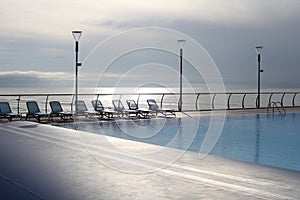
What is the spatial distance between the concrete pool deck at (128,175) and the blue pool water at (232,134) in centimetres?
192

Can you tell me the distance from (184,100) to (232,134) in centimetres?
755

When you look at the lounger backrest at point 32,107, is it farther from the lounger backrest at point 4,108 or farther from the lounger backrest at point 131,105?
the lounger backrest at point 131,105

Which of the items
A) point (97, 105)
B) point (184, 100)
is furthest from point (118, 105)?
point (184, 100)

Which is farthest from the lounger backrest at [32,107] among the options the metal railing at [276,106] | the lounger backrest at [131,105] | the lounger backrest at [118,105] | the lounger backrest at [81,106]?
the metal railing at [276,106]

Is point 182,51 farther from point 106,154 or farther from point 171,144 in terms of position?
point 106,154

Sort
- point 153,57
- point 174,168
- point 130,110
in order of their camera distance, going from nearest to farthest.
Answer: point 174,168, point 153,57, point 130,110

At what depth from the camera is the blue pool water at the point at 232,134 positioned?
7.86m

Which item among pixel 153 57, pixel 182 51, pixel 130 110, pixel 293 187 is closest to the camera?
pixel 293 187

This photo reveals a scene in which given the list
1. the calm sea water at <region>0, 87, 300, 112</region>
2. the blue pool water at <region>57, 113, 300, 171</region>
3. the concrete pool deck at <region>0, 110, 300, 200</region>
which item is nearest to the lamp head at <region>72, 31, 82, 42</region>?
the calm sea water at <region>0, 87, 300, 112</region>

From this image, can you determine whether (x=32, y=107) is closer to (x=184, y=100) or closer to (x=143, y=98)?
(x=143, y=98)

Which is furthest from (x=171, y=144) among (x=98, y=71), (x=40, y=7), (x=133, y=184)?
(x=40, y=7)

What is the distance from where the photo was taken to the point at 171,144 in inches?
348

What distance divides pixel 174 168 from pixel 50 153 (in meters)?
1.99

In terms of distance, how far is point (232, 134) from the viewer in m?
10.6
